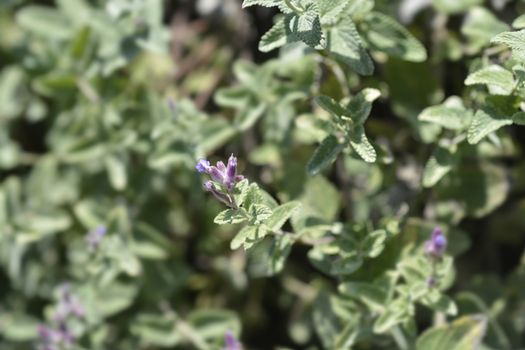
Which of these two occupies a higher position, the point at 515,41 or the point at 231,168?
the point at 231,168

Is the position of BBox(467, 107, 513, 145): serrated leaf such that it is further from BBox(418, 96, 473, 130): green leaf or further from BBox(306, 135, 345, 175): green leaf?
BBox(306, 135, 345, 175): green leaf

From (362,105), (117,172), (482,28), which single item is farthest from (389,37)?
(117,172)

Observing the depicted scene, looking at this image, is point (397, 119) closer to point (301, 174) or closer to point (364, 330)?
point (301, 174)

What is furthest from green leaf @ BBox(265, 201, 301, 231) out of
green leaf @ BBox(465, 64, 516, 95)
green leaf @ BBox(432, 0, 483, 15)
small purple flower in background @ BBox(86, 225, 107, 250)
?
green leaf @ BBox(432, 0, 483, 15)

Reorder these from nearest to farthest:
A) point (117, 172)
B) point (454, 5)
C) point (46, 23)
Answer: point (454, 5) < point (117, 172) < point (46, 23)

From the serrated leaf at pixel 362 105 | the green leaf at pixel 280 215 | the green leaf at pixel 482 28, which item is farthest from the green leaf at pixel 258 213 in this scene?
the green leaf at pixel 482 28

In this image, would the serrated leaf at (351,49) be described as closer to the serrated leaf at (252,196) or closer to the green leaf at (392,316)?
the serrated leaf at (252,196)

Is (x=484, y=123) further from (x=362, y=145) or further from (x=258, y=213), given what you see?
(x=258, y=213)
